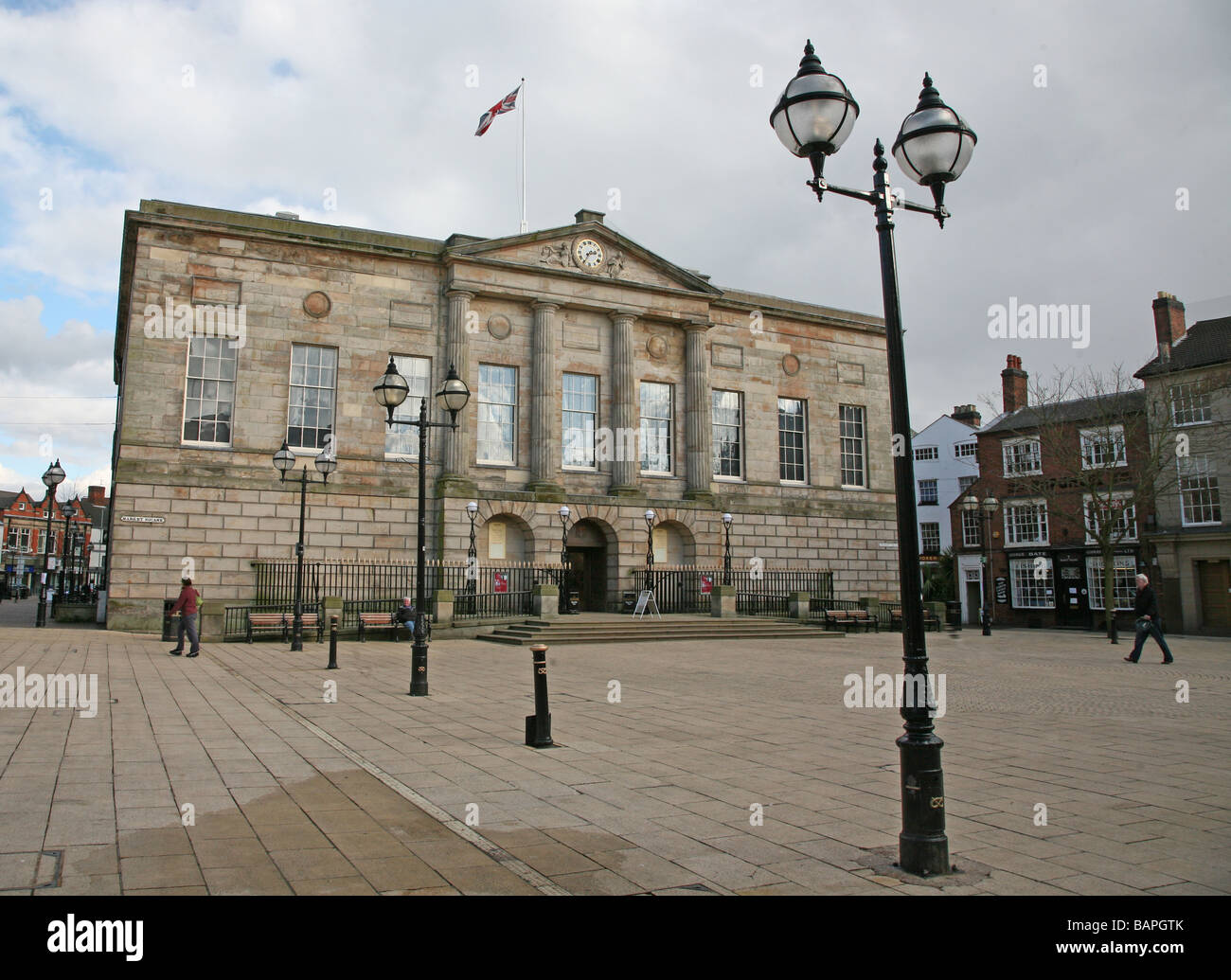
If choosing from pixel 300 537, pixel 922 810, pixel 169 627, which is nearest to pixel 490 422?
pixel 300 537

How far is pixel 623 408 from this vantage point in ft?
104

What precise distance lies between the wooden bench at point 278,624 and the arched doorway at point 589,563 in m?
10.3

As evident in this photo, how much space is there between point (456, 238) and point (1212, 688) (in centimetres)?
2453

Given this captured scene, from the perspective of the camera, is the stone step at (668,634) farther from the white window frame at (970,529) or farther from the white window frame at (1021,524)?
the white window frame at (970,529)

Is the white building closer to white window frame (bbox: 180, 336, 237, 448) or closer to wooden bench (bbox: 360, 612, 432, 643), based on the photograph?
wooden bench (bbox: 360, 612, 432, 643)

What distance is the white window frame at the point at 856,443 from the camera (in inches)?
1446

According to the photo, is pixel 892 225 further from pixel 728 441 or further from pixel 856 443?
pixel 856 443

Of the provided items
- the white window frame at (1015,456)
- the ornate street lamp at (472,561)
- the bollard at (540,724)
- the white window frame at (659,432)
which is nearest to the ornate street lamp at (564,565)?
the ornate street lamp at (472,561)

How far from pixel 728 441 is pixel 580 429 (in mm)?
6290

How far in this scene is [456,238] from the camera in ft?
96.9

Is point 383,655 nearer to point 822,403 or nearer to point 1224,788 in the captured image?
point 1224,788

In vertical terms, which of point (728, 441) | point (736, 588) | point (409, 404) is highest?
point (409, 404)

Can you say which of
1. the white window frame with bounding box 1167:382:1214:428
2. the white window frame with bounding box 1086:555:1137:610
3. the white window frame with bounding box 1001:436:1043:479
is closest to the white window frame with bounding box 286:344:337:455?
the white window frame with bounding box 1001:436:1043:479

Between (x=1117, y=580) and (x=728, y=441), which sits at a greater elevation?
(x=728, y=441)
